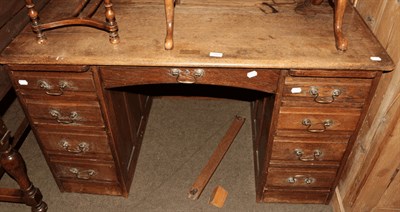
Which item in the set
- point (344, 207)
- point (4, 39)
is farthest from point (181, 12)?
point (344, 207)

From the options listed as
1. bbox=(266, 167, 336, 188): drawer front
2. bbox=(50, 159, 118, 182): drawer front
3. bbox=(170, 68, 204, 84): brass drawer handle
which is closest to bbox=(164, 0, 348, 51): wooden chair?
bbox=(170, 68, 204, 84): brass drawer handle

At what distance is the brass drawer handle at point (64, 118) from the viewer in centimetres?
173

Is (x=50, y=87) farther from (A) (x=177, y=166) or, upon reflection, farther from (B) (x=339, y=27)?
(B) (x=339, y=27)

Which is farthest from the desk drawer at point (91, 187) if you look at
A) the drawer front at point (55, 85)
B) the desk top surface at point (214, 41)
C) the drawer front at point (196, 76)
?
Answer: the desk top surface at point (214, 41)

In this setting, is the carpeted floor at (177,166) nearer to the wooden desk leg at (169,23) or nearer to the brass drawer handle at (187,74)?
the brass drawer handle at (187,74)

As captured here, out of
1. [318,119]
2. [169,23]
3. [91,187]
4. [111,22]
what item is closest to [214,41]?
[169,23]

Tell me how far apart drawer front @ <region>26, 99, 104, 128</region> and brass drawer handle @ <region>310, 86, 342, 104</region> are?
1.02 metres

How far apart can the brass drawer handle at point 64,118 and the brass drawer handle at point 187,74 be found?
1.84ft

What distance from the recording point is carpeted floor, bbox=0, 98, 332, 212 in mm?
2166

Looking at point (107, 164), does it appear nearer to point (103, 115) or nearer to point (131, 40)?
point (103, 115)

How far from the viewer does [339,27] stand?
1592mm

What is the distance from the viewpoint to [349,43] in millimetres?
1613

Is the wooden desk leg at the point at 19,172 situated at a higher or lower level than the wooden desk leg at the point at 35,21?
lower

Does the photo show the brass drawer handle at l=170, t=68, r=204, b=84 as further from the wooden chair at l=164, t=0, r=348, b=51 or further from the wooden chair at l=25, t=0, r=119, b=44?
the wooden chair at l=25, t=0, r=119, b=44
